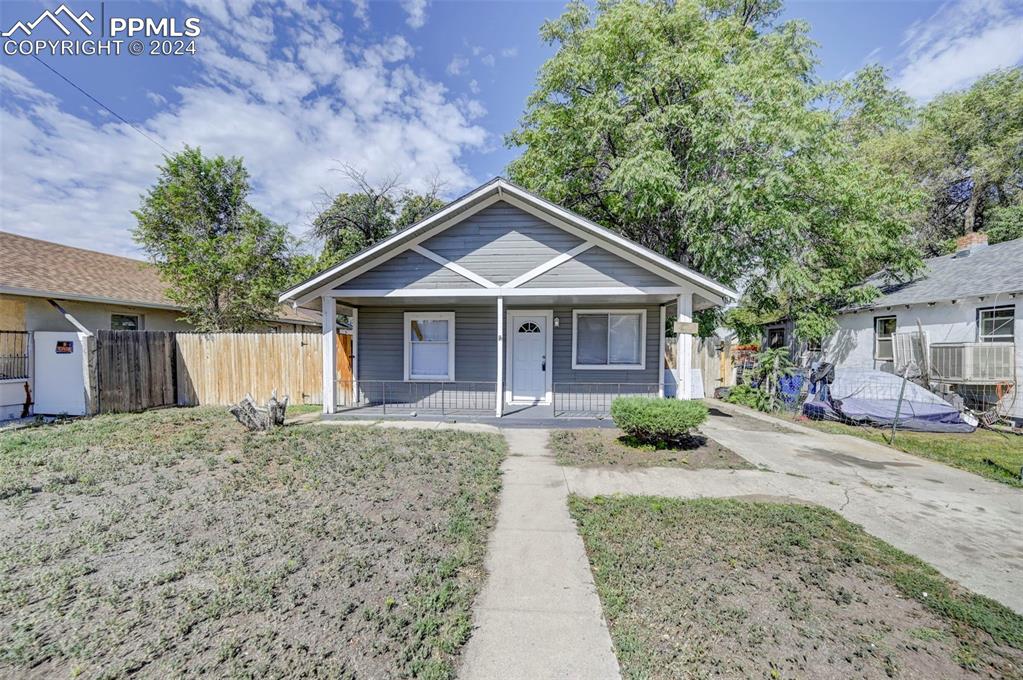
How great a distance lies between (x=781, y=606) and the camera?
2.80 meters

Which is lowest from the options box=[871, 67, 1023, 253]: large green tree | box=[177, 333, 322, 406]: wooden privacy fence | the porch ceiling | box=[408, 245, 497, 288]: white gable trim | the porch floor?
the porch floor

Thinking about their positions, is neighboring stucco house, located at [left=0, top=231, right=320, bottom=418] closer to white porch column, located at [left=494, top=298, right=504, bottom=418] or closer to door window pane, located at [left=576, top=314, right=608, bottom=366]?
white porch column, located at [left=494, top=298, right=504, bottom=418]

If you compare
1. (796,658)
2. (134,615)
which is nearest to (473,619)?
(796,658)

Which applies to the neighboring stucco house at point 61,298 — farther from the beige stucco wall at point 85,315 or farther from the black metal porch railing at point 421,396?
the black metal porch railing at point 421,396

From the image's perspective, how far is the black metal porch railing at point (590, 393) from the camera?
977 cm

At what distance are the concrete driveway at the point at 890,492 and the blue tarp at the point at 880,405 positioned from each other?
2.30 m

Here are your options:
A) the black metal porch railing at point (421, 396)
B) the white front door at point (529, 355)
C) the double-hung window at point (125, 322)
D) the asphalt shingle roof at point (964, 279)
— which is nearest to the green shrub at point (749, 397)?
the asphalt shingle roof at point (964, 279)

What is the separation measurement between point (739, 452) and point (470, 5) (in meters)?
12.6

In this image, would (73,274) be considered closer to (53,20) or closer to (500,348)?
(53,20)

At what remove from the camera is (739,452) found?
6750 millimetres

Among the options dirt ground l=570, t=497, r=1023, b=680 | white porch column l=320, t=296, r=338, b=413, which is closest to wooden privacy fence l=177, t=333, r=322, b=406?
white porch column l=320, t=296, r=338, b=413

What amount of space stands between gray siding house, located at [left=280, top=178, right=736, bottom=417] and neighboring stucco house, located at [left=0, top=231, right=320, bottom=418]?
22.0 feet

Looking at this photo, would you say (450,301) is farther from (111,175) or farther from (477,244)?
(111,175)

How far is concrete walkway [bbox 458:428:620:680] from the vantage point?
2.28 m
